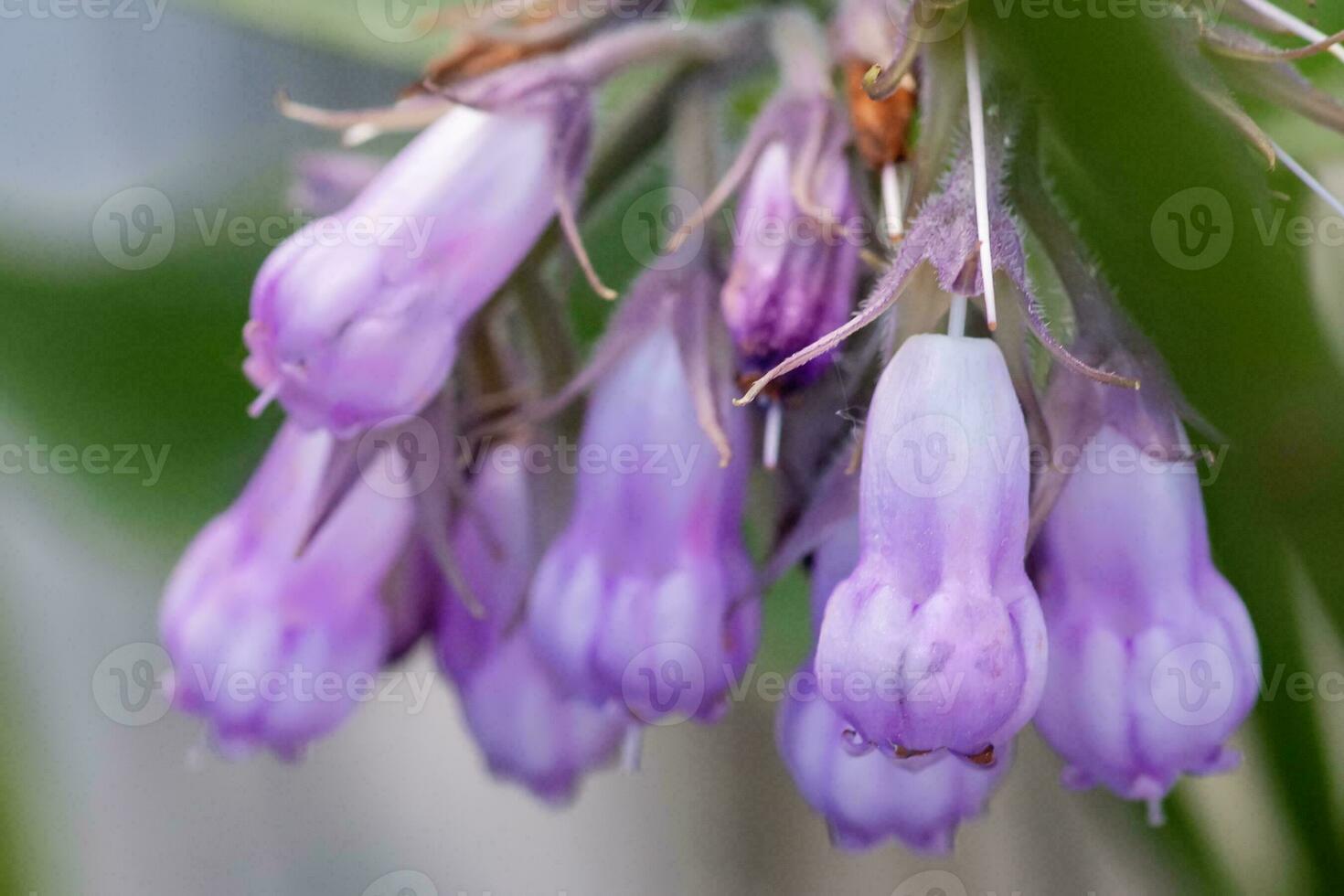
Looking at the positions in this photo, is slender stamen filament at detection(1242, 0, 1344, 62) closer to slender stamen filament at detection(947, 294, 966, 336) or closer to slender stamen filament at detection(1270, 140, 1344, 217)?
slender stamen filament at detection(1270, 140, 1344, 217)

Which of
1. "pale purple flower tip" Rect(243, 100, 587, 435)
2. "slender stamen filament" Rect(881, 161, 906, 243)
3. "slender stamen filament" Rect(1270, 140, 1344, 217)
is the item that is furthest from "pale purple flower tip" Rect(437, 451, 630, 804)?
"slender stamen filament" Rect(1270, 140, 1344, 217)

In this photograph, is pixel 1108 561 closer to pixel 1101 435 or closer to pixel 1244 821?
pixel 1101 435

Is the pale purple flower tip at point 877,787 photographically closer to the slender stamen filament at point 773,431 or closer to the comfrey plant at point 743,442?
the comfrey plant at point 743,442

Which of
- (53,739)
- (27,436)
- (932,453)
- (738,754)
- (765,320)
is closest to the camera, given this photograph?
(932,453)

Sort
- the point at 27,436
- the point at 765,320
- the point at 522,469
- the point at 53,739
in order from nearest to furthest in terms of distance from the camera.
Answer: the point at 765,320 → the point at 522,469 → the point at 27,436 → the point at 53,739

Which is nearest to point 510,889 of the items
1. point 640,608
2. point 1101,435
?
point 640,608

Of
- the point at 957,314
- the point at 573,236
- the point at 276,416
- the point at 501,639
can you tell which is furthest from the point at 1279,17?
the point at 276,416
